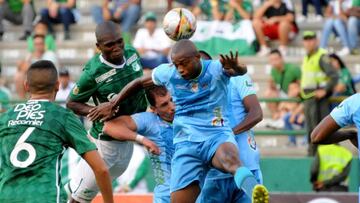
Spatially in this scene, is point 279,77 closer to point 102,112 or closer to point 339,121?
point 102,112

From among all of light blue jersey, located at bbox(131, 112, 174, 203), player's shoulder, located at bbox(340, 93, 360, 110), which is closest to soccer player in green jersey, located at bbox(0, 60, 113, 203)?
player's shoulder, located at bbox(340, 93, 360, 110)

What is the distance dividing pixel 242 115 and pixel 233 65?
1.16m

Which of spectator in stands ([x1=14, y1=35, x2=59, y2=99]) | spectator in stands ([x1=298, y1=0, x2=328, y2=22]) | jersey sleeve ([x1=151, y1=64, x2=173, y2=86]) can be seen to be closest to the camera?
jersey sleeve ([x1=151, y1=64, x2=173, y2=86])

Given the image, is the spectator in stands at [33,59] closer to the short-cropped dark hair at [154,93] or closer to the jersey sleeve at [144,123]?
the jersey sleeve at [144,123]

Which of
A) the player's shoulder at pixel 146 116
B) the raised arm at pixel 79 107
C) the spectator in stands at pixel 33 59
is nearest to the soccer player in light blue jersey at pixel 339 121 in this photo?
the player's shoulder at pixel 146 116

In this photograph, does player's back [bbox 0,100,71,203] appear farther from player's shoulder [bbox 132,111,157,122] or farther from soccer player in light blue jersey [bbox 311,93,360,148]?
player's shoulder [bbox 132,111,157,122]

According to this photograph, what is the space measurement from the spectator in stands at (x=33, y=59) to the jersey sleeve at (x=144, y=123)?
870 centimetres

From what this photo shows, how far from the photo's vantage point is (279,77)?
1919 cm

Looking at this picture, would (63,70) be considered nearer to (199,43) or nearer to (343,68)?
(199,43)

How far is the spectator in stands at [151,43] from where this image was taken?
789 inches

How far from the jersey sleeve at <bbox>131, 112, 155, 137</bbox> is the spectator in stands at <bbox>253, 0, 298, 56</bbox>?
345 inches

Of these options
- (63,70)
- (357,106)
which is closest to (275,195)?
(357,106)

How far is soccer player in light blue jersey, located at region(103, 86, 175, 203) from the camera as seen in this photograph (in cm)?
1159

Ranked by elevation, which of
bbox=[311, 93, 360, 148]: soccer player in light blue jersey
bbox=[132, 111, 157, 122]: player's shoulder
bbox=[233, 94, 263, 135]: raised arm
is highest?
bbox=[311, 93, 360, 148]: soccer player in light blue jersey
